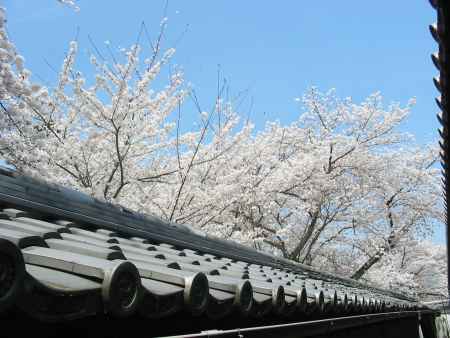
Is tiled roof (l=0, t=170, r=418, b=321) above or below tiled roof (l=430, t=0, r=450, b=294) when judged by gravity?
below

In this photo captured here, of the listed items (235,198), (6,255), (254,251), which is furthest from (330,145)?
(6,255)

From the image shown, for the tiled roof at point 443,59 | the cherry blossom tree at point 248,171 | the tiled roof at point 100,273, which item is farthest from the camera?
the cherry blossom tree at point 248,171

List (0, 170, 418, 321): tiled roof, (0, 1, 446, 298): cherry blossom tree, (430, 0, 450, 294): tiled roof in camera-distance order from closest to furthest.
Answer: (0, 170, 418, 321): tiled roof, (430, 0, 450, 294): tiled roof, (0, 1, 446, 298): cherry blossom tree

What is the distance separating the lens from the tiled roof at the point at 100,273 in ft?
3.58

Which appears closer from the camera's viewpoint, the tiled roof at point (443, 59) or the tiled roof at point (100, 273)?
the tiled roof at point (100, 273)

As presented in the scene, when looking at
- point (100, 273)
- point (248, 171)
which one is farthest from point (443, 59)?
point (248, 171)

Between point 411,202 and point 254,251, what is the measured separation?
14.2 metres

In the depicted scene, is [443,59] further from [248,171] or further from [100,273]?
[248,171]

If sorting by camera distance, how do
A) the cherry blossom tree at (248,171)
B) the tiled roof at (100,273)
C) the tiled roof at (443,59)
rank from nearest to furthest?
1. the tiled roof at (100,273)
2. the tiled roof at (443,59)
3. the cherry blossom tree at (248,171)

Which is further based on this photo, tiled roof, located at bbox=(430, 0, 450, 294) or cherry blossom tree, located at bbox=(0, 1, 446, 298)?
cherry blossom tree, located at bbox=(0, 1, 446, 298)

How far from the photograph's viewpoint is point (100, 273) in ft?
4.30

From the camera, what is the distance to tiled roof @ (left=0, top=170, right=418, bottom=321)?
42.9 inches

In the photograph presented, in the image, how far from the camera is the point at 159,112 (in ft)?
36.4

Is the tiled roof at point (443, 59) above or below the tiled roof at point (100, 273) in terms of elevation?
above
